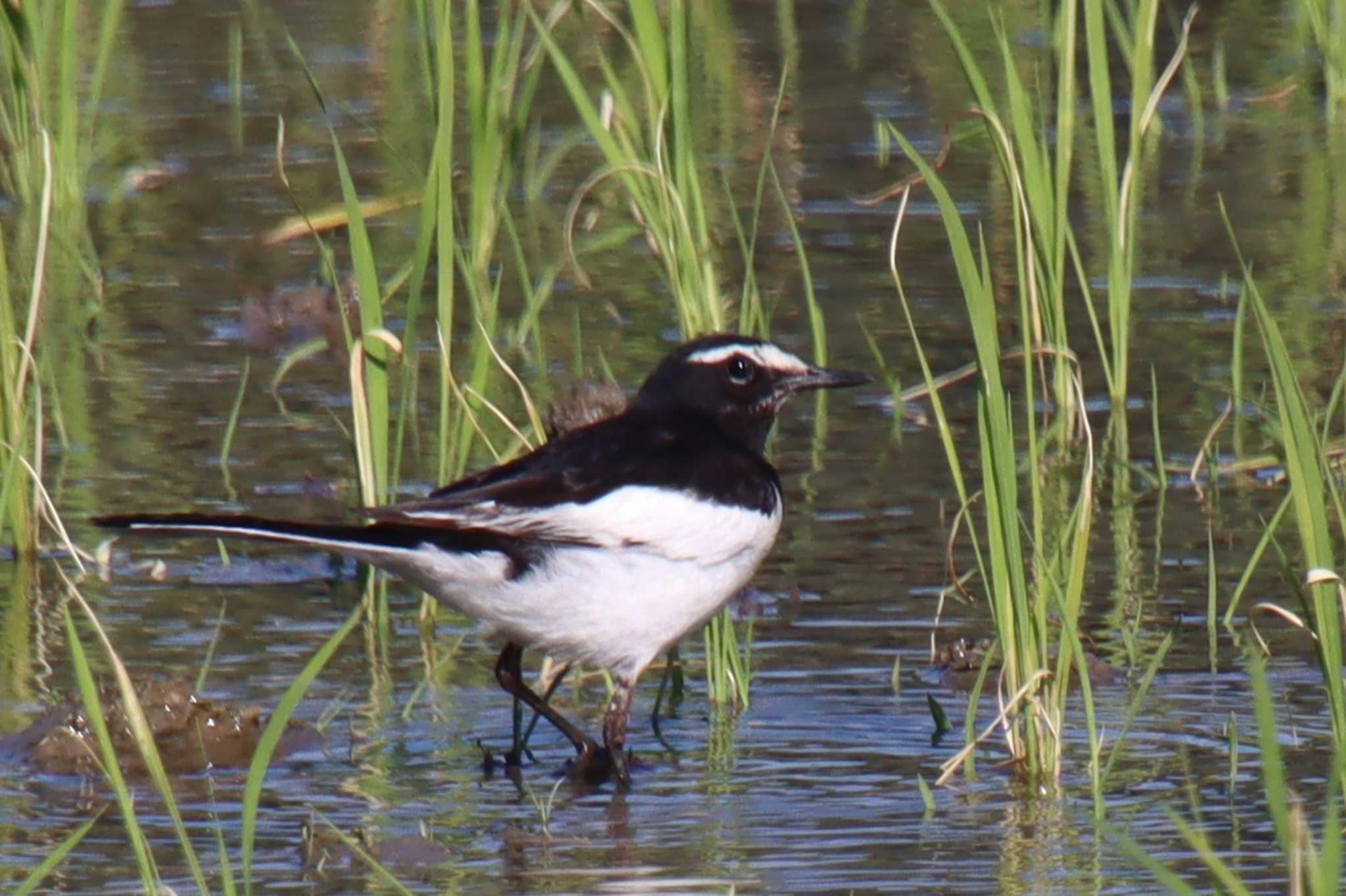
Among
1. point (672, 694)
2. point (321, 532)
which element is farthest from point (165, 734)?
point (672, 694)

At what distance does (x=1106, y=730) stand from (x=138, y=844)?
2673mm

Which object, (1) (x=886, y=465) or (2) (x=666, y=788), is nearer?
(2) (x=666, y=788)

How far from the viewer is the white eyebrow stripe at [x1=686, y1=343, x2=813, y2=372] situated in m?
6.24

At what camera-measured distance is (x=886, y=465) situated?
8242 millimetres

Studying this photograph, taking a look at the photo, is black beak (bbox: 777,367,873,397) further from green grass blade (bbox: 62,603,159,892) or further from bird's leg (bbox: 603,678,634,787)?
green grass blade (bbox: 62,603,159,892)

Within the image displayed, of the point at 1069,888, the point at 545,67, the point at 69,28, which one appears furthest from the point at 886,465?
the point at 545,67

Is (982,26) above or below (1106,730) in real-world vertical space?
above

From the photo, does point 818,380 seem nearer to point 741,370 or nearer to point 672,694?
point 741,370

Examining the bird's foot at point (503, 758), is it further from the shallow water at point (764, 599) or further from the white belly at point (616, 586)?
the white belly at point (616, 586)

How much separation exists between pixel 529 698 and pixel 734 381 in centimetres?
94

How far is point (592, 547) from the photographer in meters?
5.74

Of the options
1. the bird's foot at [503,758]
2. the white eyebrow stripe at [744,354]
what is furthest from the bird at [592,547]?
the white eyebrow stripe at [744,354]

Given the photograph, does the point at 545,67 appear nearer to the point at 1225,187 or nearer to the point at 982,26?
the point at 982,26

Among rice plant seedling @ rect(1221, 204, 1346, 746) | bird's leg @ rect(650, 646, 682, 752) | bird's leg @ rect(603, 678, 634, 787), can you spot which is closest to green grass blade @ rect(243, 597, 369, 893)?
rice plant seedling @ rect(1221, 204, 1346, 746)
